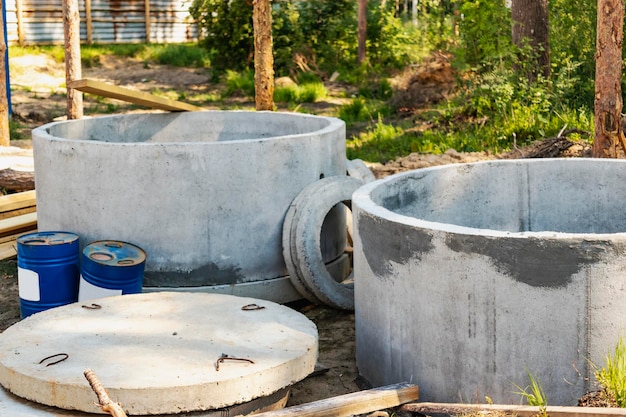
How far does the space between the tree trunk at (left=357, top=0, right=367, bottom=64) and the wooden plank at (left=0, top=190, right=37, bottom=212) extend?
1184 cm

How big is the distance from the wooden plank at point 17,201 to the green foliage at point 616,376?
18.4ft

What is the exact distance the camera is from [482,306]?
397 cm

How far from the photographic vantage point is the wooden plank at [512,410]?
3.63m

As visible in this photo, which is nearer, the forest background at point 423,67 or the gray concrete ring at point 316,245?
the gray concrete ring at point 316,245

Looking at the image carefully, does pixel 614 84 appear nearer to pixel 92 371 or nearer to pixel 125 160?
pixel 125 160

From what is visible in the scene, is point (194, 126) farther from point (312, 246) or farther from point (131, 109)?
point (131, 109)

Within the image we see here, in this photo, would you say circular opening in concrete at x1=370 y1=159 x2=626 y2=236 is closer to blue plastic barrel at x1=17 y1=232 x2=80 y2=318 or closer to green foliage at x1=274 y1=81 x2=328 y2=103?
blue plastic barrel at x1=17 y1=232 x2=80 y2=318

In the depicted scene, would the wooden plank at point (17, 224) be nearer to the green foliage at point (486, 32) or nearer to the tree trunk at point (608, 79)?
the tree trunk at point (608, 79)

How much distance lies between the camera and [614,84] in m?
7.65

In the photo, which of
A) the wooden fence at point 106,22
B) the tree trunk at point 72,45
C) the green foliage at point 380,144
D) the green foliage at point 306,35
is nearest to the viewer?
the green foliage at point 380,144

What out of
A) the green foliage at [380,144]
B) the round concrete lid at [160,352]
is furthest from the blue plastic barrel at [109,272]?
the green foliage at [380,144]

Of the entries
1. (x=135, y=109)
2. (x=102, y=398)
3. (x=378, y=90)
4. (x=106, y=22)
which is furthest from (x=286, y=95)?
(x=102, y=398)

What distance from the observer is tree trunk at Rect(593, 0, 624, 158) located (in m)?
7.46

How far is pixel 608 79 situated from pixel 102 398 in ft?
18.6
